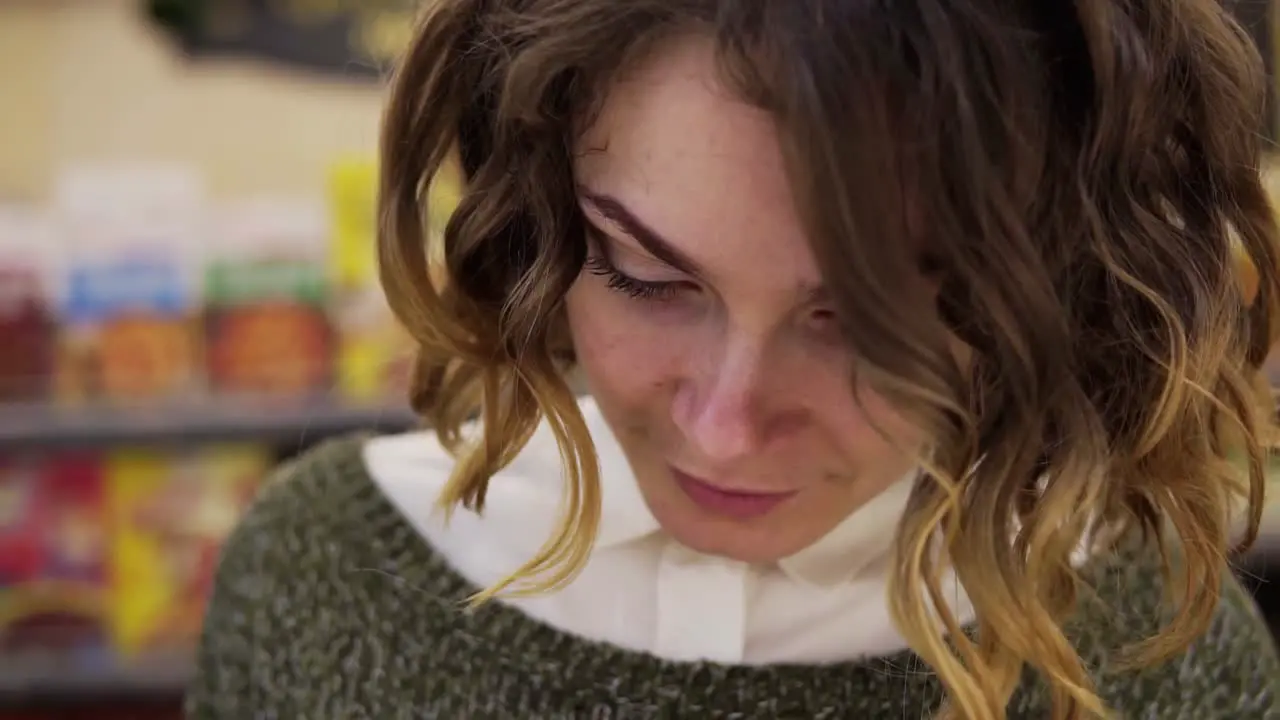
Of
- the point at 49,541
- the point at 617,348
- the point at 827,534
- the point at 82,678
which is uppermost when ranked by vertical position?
the point at 617,348

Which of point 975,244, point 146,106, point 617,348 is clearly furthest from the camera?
point 146,106

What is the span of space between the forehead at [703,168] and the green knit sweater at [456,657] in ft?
1.10

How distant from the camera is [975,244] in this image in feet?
1.75

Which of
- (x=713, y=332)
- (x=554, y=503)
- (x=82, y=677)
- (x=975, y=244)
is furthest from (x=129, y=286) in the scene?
(x=975, y=244)

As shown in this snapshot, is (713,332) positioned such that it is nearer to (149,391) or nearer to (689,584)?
(689,584)

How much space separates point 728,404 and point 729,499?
0.10 m

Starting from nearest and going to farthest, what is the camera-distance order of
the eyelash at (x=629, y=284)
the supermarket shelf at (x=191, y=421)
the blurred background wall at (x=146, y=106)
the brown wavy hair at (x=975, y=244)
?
the brown wavy hair at (x=975, y=244) < the eyelash at (x=629, y=284) < the supermarket shelf at (x=191, y=421) < the blurred background wall at (x=146, y=106)

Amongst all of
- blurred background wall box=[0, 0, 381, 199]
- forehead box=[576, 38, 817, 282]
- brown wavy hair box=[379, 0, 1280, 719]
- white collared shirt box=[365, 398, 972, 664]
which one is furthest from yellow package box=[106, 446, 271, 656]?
forehead box=[576, 38, 817, 282]

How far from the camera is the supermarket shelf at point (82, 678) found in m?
1.56

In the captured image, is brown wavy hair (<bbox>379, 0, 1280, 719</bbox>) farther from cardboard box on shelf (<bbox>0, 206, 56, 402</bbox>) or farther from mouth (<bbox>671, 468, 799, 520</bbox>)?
cardboard box on shelf (<bbox>0, 206, 56, 402</bbox>)

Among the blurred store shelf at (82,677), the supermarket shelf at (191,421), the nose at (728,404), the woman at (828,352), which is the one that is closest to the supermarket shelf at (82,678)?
the blurred store shelf at (82,677)

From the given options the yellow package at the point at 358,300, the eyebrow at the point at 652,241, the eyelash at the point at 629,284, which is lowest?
the yellow package at the point at 358,300

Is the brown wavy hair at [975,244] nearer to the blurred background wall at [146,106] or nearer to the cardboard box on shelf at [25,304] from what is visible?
the cardboard box on shelf at [25,304]

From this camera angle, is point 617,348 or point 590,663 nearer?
point 617,348
